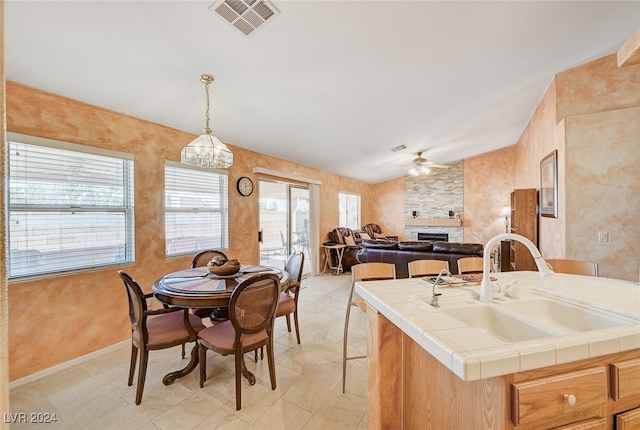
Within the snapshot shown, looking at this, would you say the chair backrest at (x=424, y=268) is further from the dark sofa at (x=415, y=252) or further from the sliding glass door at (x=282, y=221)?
the sliding glass door at (x=282, y=221)

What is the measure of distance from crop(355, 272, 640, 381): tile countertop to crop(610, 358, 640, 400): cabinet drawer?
0.25 feet

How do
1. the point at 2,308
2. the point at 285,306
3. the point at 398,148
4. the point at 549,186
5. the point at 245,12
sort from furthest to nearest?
the point at 398,148
the point at 549,186
the point at 285,306
the point at 245,12
the point at 2,308

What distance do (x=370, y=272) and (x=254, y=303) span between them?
919 millimetres

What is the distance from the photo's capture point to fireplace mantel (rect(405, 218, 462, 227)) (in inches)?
314

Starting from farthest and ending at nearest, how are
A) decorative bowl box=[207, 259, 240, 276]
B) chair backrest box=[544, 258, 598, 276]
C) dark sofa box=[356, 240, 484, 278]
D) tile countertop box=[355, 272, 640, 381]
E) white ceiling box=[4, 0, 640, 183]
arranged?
dark sofa box=[356, 240, 484, 278] < decorative bowl box=[207, 259, 240, 276] < chair backrest box=[544, 258, 598, 276] < white ceiling box=[4, 0, 640, 183] < tile countertop box=[355, 272, 640, 381]

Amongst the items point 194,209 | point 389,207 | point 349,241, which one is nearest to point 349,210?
point 349,241

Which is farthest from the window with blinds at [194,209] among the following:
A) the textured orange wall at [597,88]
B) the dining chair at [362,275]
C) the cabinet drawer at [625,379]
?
the textured orange wall at [597,88]

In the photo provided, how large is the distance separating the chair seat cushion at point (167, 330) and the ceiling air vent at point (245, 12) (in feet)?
7.46

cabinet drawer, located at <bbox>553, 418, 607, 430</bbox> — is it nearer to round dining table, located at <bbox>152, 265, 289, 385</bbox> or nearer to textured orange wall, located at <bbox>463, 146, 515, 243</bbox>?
round dining table, located at <bbox>152, 265, 289, 385</bbox>

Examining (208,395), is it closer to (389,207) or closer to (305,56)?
(305,56)

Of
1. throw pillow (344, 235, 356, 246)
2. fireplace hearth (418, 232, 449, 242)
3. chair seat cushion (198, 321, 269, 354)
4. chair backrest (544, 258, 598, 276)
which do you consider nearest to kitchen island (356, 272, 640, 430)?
chair backrest (544, 258, 598, 276)

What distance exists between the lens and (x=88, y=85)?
227 cm

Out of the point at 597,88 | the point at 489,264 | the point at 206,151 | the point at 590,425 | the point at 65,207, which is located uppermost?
the point at 597,88

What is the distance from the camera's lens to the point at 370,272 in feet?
6.86
